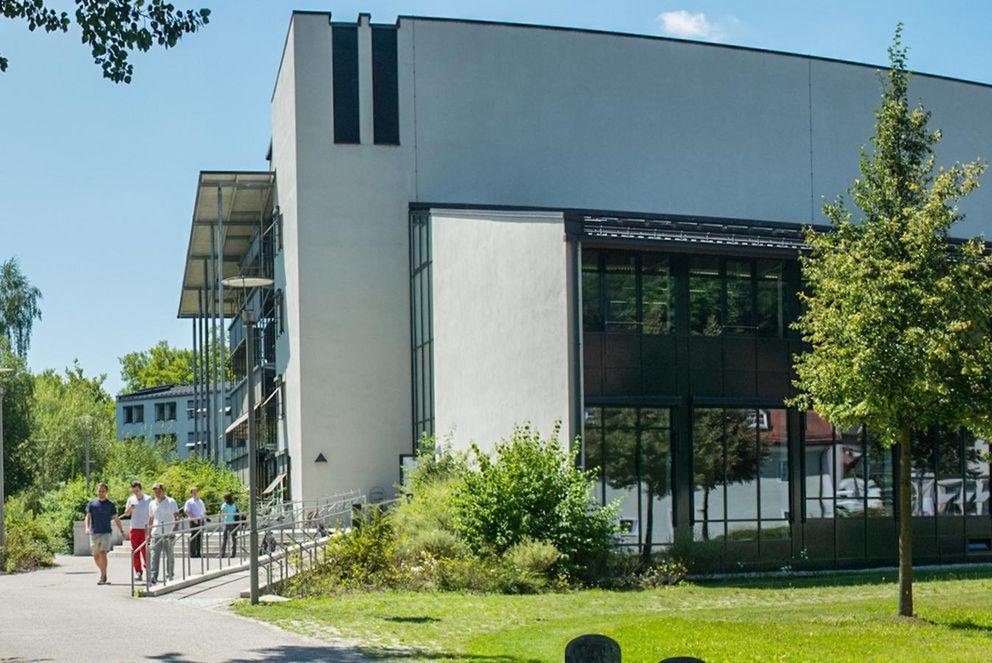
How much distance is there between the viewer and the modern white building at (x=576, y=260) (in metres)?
27.7

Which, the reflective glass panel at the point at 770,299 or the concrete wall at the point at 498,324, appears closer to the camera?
the concrete wall at the point at 498,324

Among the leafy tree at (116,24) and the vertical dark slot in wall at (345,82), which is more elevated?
the vertical dark slot in wall at (345,82)

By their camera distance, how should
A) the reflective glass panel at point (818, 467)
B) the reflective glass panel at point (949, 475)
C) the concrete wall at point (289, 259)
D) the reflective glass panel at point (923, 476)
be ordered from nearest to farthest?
the reflective glass panel at point (818, 467)
the reflective glass panel at point (923, 476)
the reflective glass panel at point (949, 475)
the concrete wall at point (289, 259)

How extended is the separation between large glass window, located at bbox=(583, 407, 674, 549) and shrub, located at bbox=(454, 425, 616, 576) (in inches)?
72.9

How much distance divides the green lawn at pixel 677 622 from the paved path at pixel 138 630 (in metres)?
0.75

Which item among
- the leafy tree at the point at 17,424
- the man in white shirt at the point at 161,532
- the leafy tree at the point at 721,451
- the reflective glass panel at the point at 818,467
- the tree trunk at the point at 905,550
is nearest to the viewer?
the tree trunk at the point at 905,550

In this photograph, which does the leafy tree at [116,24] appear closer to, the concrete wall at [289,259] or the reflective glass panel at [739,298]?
the reflective glass panel at [739,298]

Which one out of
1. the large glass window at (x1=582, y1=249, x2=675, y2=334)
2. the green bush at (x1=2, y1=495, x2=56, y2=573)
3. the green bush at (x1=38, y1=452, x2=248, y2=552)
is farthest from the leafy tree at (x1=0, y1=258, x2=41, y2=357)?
the large glass window at (x1=582, y1=249, x2=675, y2=334)

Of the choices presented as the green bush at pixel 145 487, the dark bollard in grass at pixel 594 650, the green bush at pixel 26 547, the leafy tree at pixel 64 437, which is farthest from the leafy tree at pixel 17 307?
the dark bollard in grass at pixel 594 650


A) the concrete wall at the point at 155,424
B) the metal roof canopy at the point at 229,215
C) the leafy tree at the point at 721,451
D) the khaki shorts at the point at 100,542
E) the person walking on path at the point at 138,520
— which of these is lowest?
the concrete wall at the point at 155,424

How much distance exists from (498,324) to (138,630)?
14.3 metres

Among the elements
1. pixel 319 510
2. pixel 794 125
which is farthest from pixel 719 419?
pixel 794 125

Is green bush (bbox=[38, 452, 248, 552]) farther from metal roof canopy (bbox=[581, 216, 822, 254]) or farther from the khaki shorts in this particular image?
metal roof canopy (bbox=[581, 216, 822, 254])

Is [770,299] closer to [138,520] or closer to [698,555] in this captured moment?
[698,555]
